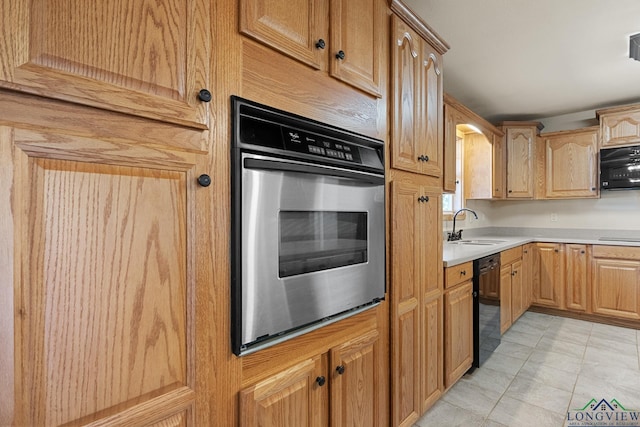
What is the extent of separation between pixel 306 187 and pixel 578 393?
2.46 m

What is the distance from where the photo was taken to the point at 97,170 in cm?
65

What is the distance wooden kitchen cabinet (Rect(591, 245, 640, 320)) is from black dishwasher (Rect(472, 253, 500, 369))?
164cm

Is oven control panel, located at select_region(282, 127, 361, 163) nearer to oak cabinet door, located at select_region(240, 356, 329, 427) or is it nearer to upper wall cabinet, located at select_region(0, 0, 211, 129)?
upper wall cabinet, located at select_region(0, 0, 211, 129)

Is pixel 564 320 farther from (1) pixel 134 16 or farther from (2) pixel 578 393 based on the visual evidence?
(1) pixel 134 16

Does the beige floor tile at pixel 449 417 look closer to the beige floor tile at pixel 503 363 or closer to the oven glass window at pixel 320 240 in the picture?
the beige floor tile at pixel 503 363

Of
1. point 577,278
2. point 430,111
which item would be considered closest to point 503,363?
point 577,278

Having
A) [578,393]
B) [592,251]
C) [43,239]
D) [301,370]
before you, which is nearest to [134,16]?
[43,239]

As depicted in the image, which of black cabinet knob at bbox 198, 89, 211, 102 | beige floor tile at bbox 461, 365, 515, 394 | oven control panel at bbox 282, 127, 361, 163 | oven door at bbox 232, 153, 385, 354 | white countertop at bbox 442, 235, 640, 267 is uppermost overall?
black cabinet knob at bbox 198, 89, 211, 102

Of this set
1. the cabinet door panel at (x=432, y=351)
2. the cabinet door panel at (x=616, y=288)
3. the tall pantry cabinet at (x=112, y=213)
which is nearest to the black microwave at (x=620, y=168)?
the cabinet door panel at (x=616, y=288)

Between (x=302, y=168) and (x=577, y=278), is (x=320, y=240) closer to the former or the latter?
(x=302, y=168)

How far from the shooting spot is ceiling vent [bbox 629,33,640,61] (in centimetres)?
226

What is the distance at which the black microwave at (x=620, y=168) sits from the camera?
3.43m

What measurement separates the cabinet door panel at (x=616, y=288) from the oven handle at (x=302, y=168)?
3.59m

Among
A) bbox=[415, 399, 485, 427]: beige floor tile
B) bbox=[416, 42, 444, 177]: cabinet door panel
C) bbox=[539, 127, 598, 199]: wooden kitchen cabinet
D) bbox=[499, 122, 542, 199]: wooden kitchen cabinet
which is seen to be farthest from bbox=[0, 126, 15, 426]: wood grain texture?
bbox=[539, 127, 598, 199]: wooden kitchen cabinet
